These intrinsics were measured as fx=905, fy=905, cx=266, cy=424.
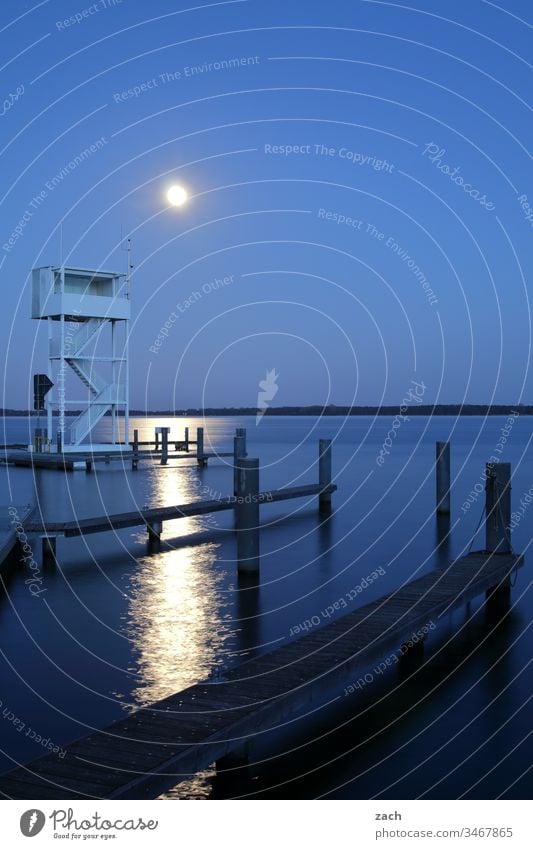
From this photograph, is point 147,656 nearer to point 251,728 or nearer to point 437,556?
point 251,728

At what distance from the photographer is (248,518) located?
16.9 meters

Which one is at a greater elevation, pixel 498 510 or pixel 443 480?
pixel 498 510

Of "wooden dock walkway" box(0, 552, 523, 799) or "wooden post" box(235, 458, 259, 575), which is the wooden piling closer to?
"wooden dock walkway" box(0, 552, 523, 799)

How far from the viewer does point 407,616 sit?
11398mm

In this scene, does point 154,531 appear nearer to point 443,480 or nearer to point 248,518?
point 248,518

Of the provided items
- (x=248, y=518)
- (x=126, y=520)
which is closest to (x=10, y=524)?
(x=126, y=520)

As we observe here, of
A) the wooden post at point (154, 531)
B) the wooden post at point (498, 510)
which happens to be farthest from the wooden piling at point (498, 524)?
the wooden post at point (154, 531)

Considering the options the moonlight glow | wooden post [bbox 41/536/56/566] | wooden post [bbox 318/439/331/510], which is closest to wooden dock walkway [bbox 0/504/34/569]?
wooden post [bbox 41/536/56/566]

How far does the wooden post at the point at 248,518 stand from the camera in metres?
16.9

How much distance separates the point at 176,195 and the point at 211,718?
15.1 metres

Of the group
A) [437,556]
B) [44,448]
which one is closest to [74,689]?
[437,556]

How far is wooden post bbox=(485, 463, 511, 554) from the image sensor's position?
15891 mm

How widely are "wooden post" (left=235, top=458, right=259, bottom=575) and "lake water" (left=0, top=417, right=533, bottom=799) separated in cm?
63

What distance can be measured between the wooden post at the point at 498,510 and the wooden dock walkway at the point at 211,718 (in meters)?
4.15
